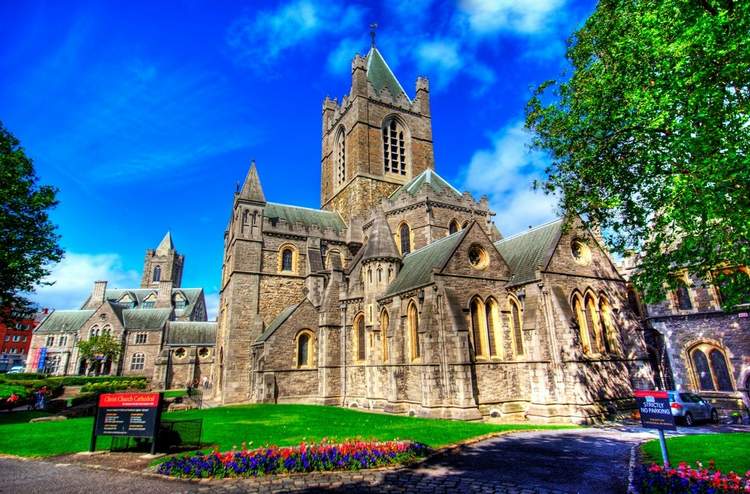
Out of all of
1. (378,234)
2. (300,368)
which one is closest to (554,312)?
(378,234)

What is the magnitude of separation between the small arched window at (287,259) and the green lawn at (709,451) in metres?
25.1

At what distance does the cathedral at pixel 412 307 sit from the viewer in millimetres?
18656

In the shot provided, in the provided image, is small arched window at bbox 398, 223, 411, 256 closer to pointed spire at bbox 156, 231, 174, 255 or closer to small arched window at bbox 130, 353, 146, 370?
small arched window at bbox 130, 353, 146, 370

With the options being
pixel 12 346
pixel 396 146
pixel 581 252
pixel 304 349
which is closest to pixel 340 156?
pixel 396 146

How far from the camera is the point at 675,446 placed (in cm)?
1118

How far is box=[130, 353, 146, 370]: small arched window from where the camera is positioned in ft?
185

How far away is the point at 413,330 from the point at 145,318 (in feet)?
171

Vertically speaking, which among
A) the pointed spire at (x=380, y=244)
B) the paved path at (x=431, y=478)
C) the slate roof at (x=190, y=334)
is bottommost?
the paved path at (x=431, y=478)

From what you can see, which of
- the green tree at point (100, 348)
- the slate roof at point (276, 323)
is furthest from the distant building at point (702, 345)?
the green tree at point (100, 348)

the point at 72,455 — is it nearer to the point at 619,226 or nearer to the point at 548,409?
the point at 548,409

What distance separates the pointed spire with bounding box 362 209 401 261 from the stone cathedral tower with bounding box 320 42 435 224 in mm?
9322

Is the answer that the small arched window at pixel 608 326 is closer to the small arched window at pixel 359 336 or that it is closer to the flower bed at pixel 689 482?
the small arched window at pixel 359 336

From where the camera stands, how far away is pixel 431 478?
8656mm

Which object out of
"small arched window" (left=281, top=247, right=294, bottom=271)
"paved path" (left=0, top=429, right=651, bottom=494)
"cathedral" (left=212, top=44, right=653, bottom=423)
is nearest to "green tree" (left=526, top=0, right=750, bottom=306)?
"cathedral" (left=212, top=44, right=653, bottom=423)
